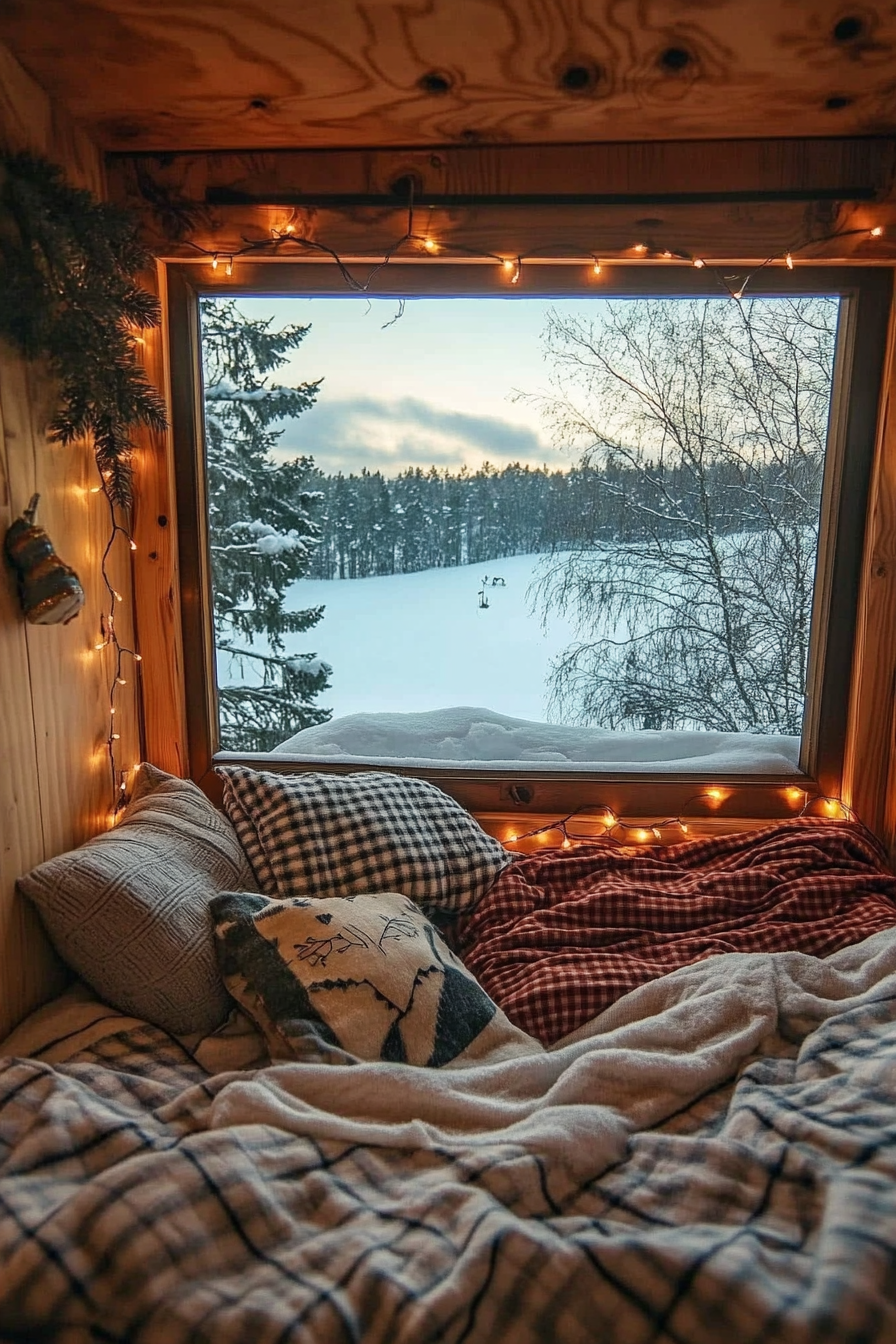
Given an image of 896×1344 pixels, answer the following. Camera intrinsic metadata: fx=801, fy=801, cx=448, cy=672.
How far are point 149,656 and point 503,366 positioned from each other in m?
1.08

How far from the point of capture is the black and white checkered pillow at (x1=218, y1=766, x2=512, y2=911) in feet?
5.10

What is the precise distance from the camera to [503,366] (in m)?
1.89

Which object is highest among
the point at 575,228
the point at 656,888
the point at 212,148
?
the point at 212,148

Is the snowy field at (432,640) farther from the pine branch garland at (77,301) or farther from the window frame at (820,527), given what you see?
the pine branch garland at (77,301)

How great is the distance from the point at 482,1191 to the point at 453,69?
67.8 inches

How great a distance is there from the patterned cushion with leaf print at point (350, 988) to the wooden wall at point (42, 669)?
0.33 meters

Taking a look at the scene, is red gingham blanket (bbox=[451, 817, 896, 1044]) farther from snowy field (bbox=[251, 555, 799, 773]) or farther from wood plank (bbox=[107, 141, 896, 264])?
wood plank (bbox=[107, 141, 896, 264])

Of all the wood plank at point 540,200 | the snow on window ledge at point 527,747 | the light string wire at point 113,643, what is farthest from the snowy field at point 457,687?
the wood plank at point 540,200

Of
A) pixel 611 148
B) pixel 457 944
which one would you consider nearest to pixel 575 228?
pixel 611 148

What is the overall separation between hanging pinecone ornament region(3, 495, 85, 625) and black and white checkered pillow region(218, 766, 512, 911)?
1.70 ft

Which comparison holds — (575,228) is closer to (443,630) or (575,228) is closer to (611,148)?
(611,148)

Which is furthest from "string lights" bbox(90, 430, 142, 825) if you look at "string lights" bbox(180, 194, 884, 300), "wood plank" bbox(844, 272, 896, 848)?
"wood plank" bbox(844, 272, 896, 848)

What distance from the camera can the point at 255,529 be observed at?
196cm

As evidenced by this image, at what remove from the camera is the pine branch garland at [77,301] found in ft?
4.19
